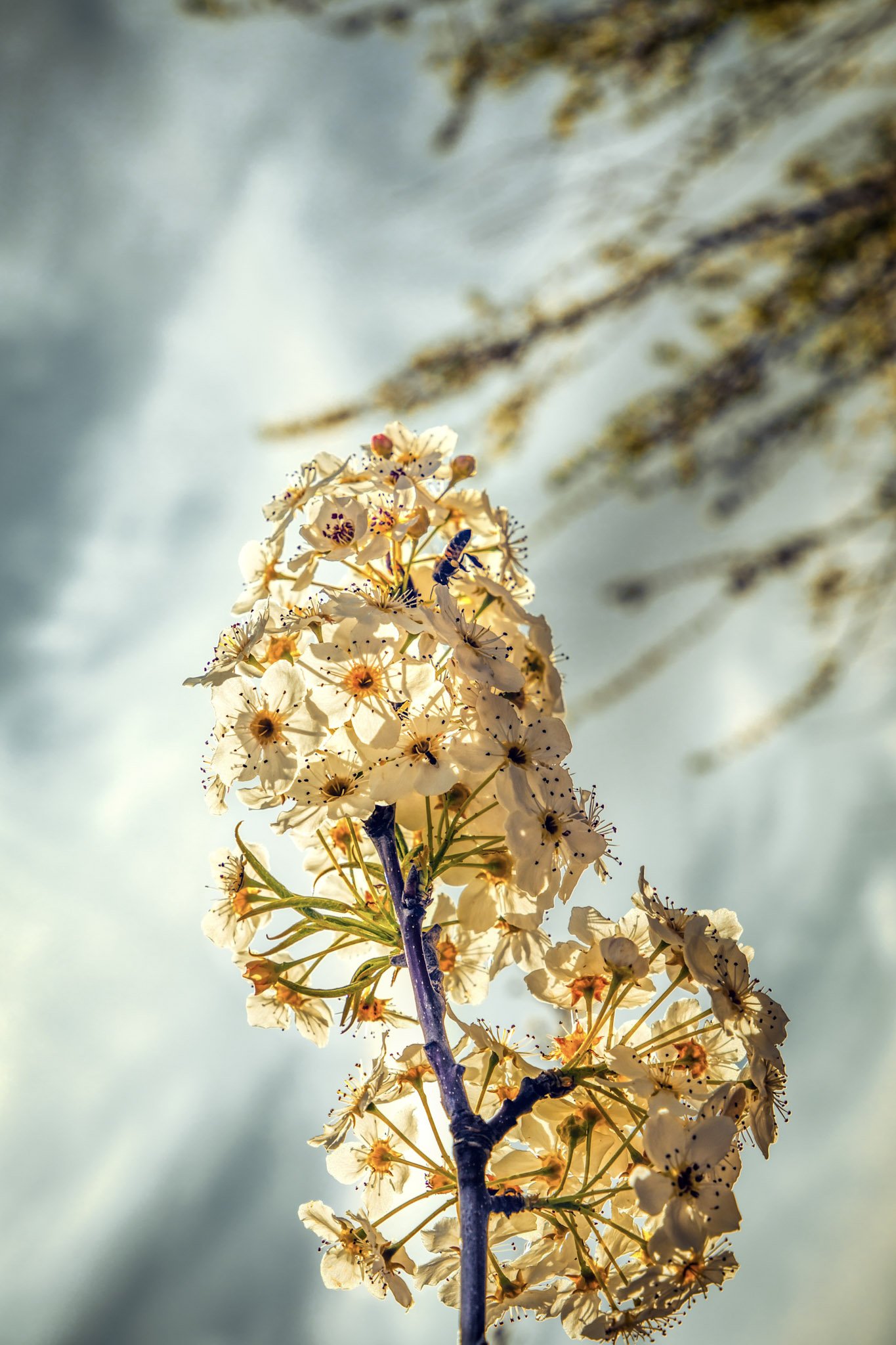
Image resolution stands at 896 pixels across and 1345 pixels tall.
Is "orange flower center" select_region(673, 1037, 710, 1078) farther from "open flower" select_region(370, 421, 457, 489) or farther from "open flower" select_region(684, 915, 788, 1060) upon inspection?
"open flower" select_region(370, 421, 457, 489)

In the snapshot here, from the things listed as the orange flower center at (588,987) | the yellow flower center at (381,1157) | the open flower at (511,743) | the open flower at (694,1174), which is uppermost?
the open flower at (511,743)

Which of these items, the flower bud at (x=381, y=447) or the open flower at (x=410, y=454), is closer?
the open flower at (x=410, y=454)

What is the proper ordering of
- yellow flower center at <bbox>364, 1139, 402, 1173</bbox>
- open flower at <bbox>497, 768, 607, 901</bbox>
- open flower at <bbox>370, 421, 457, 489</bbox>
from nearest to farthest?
open flower at <bbox>497, 768, 607, 901</bbox>, yellow flower center at <bbox>364, 1139, 402, 1173</bbox>, open flower at <bbox>370, 421, 457, 489</bbox>

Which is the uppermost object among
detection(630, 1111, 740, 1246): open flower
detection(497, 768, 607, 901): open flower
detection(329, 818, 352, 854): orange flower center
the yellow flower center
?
detection(329, 818, 352, 854): orange flower center

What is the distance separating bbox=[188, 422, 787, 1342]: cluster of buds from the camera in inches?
63.2

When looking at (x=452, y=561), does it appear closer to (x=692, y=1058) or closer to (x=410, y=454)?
(x=410, y=454)

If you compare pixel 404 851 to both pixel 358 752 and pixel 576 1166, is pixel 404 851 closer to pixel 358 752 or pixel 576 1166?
pixel 358 752

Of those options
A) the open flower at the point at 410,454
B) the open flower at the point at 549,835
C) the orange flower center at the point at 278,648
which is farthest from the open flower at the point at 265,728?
the open flower at the point at 410,454

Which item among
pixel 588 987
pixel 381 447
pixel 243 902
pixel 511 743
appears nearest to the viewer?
pixel 511 743

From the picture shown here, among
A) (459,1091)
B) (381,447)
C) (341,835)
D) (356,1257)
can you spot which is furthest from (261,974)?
(381,447)

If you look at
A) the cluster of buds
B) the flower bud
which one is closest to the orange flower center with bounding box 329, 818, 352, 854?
the cluster of buds

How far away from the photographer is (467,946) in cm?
201

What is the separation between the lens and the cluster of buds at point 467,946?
1.61 m

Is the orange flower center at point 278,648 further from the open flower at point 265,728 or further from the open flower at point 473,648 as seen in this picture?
the open flower at point 473,648
